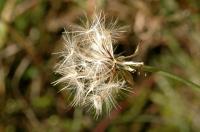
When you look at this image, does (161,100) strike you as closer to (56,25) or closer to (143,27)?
(143,27)

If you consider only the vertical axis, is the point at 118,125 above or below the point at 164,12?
below

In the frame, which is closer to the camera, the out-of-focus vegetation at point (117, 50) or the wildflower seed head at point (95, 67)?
the wildflower seed head at point (95, 67)

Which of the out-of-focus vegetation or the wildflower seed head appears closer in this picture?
the wildflower seed head

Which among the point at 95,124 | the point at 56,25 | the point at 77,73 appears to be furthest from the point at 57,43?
the point at 77,73
